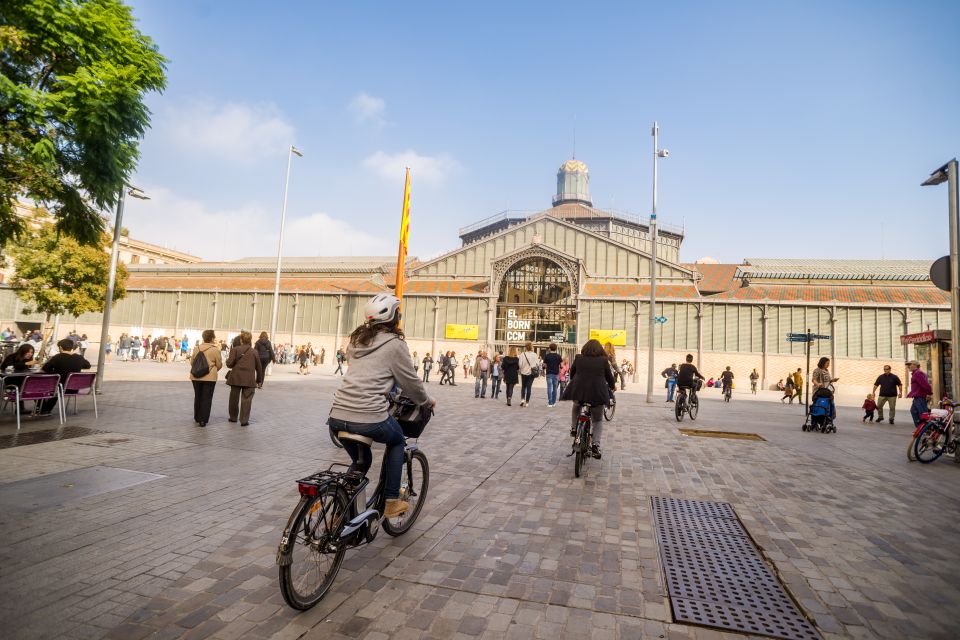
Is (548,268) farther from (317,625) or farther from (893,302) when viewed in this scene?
(317,625)

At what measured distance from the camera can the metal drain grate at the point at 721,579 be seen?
2957 mm

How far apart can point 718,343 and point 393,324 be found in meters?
37.1

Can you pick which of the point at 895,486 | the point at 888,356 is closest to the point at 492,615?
the point at 895,486

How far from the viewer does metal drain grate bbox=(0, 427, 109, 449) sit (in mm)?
6879

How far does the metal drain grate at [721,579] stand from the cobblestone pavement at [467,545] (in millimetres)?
133

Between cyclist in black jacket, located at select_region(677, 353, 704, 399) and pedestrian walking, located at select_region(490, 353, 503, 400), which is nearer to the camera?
cyclist in black jacket, located at select_region(677, 353, 704, 399)

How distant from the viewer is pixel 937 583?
11.7 feet

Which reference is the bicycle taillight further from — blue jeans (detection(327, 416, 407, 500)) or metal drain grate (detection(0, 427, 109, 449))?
metal drain grate (detection(0, 427, 109, 449))

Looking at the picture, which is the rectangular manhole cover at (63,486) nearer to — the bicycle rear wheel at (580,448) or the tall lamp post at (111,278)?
the bicycle rear wheel at (580,448)

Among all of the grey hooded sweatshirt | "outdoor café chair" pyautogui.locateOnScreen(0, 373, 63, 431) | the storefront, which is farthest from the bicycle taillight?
the storefront

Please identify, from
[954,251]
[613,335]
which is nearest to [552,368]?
[954,251]

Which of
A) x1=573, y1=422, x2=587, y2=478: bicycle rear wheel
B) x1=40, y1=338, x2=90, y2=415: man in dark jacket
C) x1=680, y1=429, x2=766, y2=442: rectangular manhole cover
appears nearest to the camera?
x1=573, y1=422, x2=587, y2=478: bicycle rear wheel

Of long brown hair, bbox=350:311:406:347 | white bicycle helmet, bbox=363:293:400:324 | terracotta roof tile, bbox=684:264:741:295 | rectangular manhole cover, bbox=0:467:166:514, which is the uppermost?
terracotta roof tile, bbox=684:264:741:295

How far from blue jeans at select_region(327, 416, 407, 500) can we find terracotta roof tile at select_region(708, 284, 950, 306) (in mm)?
37413
